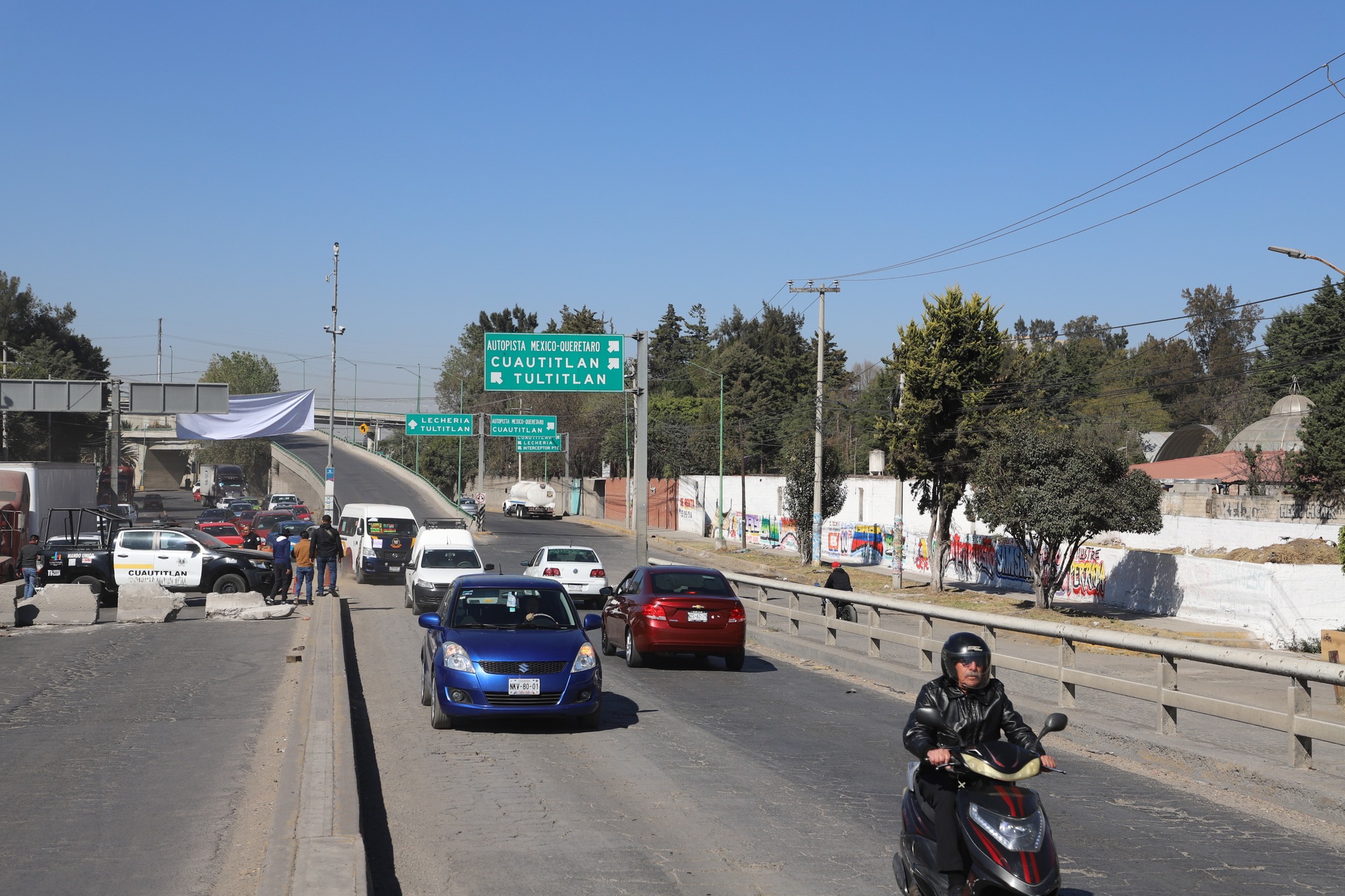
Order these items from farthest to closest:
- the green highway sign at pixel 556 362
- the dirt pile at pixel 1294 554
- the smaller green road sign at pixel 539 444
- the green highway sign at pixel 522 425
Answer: the smaller green road sign at pixel 539 444 < the green highway sign at pixel 522 425 < the green highway sign at pixel 556 362 < the dirt pile at pixel 1294 554

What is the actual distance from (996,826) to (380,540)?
32.3m

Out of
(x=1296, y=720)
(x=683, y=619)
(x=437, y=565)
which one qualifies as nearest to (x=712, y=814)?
(x=1296, y=720)

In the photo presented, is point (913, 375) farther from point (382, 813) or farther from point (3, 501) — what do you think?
point (382, 813)

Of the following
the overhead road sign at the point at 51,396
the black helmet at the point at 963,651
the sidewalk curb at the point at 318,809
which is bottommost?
the sidewalk curb at the point at 318,809

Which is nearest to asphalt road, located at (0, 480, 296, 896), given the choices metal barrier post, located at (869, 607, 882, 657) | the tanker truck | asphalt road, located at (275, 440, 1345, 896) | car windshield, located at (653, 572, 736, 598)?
asphalt road, located at (275, 440, 1345, 896)

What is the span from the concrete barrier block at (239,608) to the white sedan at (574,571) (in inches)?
228

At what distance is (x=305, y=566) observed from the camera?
27.8 m

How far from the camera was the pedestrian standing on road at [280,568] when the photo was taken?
1115 inches

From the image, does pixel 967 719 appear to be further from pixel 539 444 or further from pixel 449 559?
pixel 539 444

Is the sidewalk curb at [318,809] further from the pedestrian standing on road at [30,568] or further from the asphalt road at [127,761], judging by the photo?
the pedestrian standing on road at [30,568]

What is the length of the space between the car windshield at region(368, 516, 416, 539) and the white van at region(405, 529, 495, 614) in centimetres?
693

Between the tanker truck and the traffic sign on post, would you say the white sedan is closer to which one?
the traffic sign on post

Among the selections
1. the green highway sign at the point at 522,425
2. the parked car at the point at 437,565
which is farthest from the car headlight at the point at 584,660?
the green highway sign at the point at 522,425

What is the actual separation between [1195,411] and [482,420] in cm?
6563
